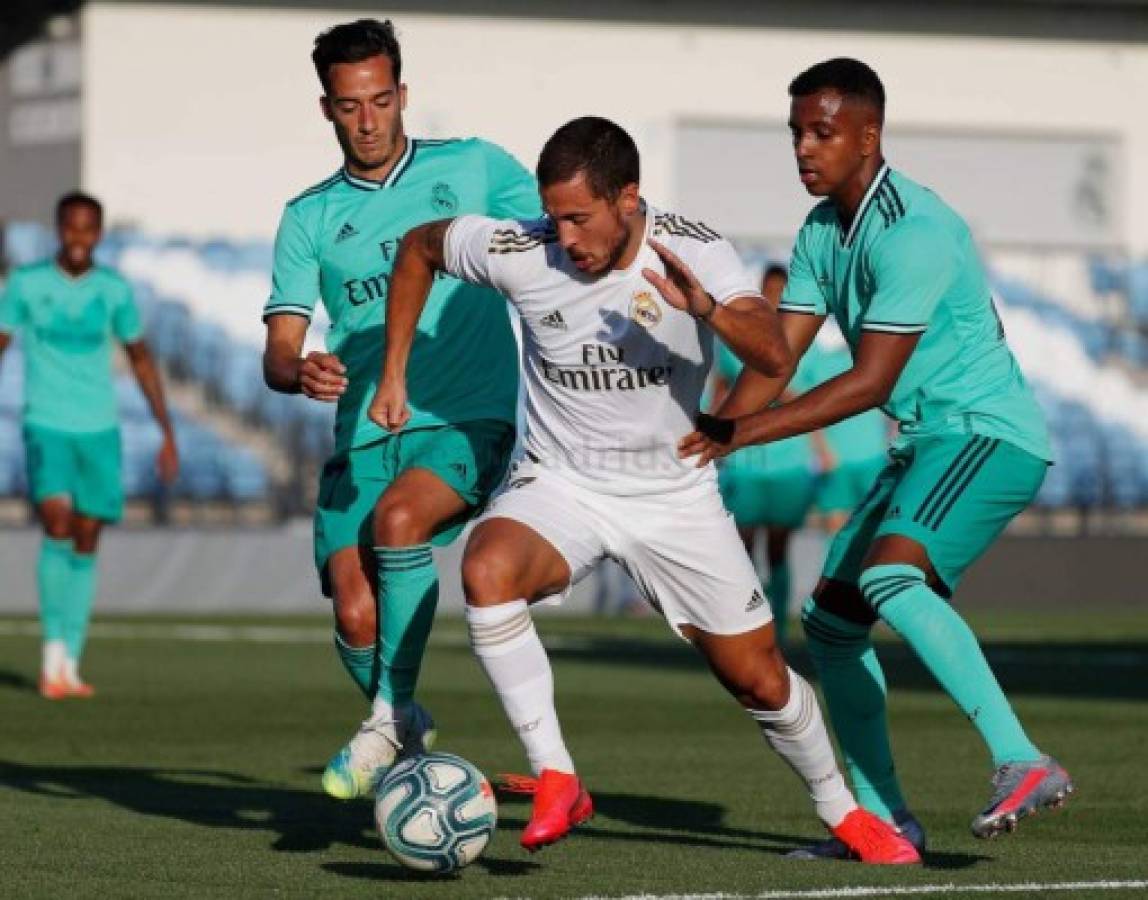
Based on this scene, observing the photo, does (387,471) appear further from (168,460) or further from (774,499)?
(774,499)

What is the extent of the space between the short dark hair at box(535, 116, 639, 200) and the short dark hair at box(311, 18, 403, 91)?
4.53 ft

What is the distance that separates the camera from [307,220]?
8.83 metres

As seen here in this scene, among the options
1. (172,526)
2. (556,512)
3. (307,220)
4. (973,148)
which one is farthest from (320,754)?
(973,148)

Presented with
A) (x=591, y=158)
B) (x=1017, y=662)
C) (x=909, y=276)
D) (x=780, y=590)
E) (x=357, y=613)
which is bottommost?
(x=1017, y=662)

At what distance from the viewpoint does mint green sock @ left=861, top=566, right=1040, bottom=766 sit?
766 cm

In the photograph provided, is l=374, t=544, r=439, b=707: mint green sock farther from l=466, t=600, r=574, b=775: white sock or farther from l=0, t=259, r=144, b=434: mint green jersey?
l=0, t=259, r=144, b=434: mint green jersey

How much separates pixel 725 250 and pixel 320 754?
178 inches

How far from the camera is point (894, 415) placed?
8.12 m

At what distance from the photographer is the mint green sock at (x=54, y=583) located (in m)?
14.5

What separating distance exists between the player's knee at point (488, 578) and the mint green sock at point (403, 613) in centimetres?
93

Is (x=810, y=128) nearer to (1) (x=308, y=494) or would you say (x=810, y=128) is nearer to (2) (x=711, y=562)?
(2) (x=711, y=562)

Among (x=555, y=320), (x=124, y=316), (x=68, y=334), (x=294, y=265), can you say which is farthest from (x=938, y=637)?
(x=68, y=334)

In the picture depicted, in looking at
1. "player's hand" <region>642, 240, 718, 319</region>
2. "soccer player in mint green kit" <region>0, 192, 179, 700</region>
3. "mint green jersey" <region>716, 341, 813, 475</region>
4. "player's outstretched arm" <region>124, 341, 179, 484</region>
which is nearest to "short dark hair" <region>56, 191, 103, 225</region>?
"soccer player in mint green kit" <region>0, 192, 179, 700</region>

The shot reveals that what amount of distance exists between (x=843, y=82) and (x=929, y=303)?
682 millimetres
